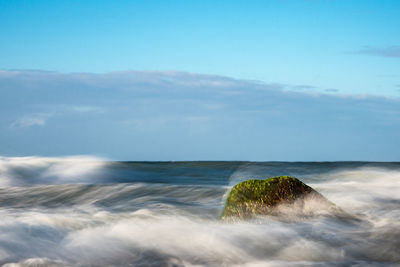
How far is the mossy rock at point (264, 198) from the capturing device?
6129mm

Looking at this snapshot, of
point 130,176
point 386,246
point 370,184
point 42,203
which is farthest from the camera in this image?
point 130,176

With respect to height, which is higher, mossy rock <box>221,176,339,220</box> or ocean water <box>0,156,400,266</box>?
mossy rock <box>221,176,339,220</box>

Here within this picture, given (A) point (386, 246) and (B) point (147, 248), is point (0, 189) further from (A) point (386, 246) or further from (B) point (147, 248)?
(A) point (386, 246)

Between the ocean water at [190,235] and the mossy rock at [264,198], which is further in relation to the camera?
the mossy rock at [264,198]

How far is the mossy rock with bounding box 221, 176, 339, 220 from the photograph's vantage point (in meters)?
6.13

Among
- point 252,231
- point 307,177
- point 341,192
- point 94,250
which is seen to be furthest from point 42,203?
point 307,177

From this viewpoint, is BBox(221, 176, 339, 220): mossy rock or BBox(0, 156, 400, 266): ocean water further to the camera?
BBox(221, 176, 339, 220): mossy rock

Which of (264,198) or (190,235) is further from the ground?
(264,198)

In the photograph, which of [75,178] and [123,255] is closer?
[123,255]

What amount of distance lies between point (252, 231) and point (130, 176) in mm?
11421

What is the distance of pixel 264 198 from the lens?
6145 mm

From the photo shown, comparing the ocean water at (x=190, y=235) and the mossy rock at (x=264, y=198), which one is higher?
the mossy rock at (x=264, y=198)

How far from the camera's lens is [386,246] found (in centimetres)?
552

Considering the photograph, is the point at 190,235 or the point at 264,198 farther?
the point at 264,198
